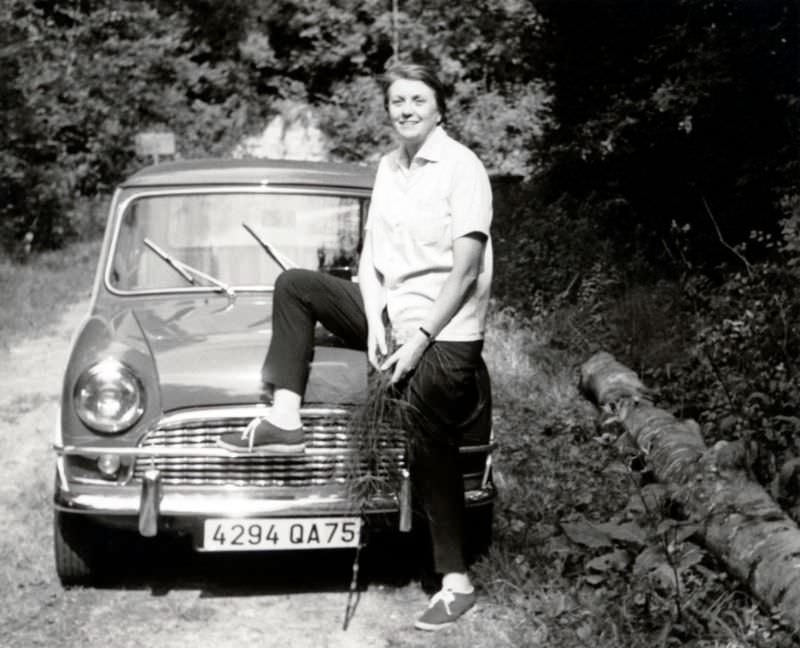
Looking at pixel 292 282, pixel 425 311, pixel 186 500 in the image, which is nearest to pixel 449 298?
pixel 425 311

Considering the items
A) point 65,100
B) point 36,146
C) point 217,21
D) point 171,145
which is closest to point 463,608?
point 36,146

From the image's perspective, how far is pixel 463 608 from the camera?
4.29 metres

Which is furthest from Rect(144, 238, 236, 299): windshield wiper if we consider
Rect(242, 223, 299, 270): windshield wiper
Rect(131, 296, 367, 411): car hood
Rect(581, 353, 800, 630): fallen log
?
Rect(581, 353, 800, 630): fallen log

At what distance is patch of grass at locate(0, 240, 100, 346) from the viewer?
11.1m

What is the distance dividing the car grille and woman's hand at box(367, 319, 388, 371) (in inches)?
8.8

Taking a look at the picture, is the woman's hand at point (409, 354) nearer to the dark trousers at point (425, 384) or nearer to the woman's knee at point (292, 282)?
the dark trousers at point (425, 384)

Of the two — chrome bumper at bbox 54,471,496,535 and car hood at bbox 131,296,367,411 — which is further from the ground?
car hood at bbox 131,296,367,411

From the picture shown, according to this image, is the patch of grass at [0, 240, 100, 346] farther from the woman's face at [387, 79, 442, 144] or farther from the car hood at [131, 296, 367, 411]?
the woman's face at [387, 79, 442, 144]

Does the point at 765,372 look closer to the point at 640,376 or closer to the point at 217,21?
the point at 640,376

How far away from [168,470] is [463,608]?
1.15 metres

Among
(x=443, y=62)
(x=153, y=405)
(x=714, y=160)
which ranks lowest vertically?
A: (x=153, y=405)

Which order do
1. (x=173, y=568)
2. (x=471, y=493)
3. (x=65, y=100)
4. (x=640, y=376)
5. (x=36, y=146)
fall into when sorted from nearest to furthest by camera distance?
1. (x=471, y=493)
2. (x=173, y=568)
3. (x=640, y=376)
4. (x=36, y=146)
5. (x=65, y=100)

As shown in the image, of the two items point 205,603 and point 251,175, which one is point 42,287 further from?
point 205,603

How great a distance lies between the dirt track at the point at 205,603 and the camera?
418 cm
